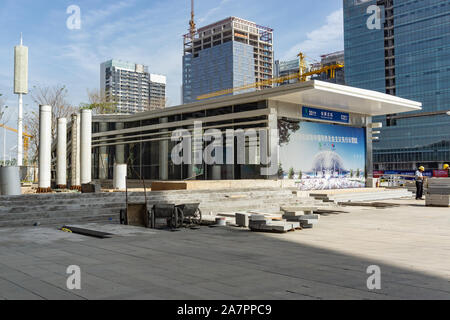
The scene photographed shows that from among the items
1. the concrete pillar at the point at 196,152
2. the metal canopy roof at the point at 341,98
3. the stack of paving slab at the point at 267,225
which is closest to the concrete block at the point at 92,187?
the stack of paving slab at the point at 267,225

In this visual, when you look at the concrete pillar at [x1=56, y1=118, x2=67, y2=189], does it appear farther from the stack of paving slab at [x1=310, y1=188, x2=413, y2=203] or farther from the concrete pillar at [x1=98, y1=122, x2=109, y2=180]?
the stack of paving slab at [x1=310, y1=188, x2=413, y2=203]

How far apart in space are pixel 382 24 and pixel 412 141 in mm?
34414

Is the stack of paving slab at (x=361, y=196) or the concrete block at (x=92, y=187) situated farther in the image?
the stack of paving slab at (x=361, y=196)

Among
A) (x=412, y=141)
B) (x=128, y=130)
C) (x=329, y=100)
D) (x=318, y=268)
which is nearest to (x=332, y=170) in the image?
(x=329, y=100)

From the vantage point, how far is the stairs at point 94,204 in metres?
13.7

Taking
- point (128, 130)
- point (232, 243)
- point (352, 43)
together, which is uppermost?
point (352, 43)

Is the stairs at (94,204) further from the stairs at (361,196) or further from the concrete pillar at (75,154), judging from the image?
the concrete pillar at (75,154)

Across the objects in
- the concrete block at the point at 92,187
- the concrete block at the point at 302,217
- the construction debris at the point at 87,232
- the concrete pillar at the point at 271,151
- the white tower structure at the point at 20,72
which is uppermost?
the white tower structure at the point at 20,72

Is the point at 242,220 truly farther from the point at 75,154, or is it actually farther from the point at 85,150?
the point at 75,154

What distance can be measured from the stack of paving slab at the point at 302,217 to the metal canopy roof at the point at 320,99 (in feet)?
31.8
